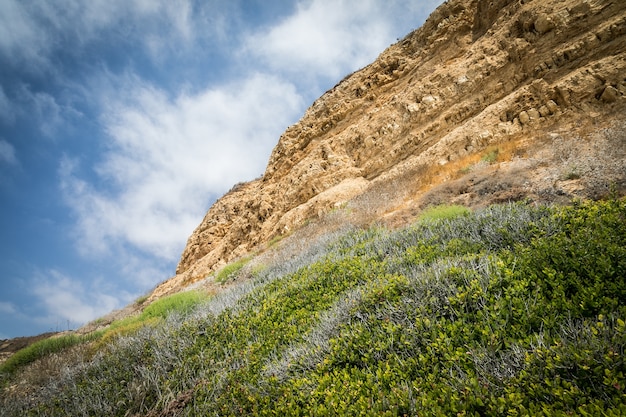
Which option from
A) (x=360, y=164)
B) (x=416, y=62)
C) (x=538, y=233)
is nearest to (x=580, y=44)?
(x=416, y=62)

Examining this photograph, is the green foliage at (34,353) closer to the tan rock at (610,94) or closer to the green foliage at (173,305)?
the green foliage at (173,305)

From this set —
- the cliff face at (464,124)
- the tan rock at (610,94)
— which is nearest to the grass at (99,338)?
the cliff face at (464,124)

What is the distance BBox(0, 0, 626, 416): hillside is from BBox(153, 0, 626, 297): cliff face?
0.27 feet

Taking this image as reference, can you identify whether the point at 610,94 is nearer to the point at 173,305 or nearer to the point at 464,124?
the point at 464,124

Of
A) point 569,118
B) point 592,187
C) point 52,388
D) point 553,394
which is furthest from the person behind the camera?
point 569,118

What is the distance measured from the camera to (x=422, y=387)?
226 cm

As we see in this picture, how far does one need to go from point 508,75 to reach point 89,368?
16409 millimetres

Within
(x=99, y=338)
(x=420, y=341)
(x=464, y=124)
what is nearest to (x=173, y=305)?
(x=99, y=338)

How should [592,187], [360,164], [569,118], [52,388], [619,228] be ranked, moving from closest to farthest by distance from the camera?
[619,228] < [52,388] < [592,187] < [569,118] < [360,164]

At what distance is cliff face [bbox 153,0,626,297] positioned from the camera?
7.85 meters

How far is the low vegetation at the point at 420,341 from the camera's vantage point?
76.4 inches

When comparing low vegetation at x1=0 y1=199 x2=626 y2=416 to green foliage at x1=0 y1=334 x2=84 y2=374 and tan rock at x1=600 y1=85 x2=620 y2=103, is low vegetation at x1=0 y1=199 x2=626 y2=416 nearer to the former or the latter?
green foliage at x1=0 y1=334 x2=84 y2=374

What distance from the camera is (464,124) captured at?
12.8 meters

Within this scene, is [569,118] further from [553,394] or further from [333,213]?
[553,394]
